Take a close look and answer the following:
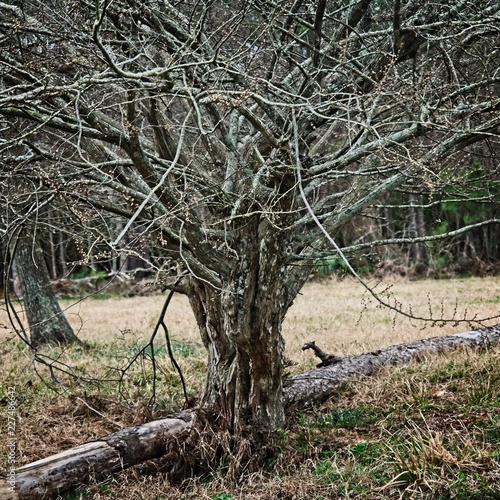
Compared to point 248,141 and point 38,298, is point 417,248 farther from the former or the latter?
point 248,141

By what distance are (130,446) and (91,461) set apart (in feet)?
1.14

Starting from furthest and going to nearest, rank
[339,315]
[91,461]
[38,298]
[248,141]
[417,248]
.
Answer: [417,248] < [339,315] < [38,298] < [248,141] < [91,461]

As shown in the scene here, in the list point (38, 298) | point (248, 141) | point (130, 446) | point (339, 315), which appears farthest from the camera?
point (339, 315)

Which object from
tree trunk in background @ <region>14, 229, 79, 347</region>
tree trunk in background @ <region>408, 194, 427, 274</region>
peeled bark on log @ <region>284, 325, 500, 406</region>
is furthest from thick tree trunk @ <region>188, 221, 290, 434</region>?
tree trunk in background @ <region>408, 194, 427, 274</region>

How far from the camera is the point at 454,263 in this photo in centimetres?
2117

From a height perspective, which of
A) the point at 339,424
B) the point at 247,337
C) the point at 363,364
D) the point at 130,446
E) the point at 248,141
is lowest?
the point at 339,424

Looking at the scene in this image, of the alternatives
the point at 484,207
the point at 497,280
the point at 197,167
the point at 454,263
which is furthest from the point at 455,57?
the point at 454,263

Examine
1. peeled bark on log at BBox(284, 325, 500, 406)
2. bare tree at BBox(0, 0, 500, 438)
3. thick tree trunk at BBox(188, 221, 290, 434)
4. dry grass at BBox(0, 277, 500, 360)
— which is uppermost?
bare tree at BBox(0, 0, 500, 438)

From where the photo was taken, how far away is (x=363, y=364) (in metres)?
6.43

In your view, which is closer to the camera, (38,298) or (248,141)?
(248,141)

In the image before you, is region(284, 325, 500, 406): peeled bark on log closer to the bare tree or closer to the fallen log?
the fallen log

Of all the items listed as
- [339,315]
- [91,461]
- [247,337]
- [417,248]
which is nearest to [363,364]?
[247,337]

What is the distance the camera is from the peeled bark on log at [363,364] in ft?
18.8

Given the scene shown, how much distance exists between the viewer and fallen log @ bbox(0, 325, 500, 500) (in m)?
4.15
